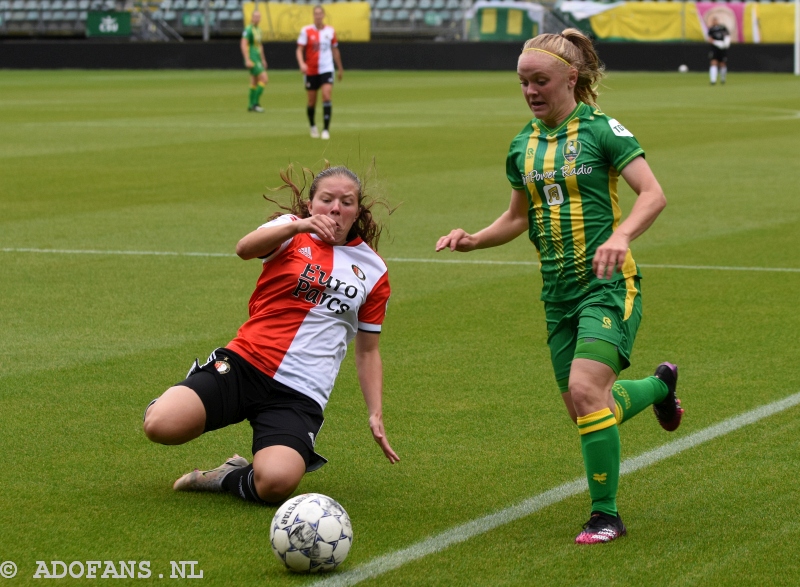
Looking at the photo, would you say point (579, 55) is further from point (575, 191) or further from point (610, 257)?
point (610, 257)

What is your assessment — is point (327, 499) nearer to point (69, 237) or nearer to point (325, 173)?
point (325, 173)

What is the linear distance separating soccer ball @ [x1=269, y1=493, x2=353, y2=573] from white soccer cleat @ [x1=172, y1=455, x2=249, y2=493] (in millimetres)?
865

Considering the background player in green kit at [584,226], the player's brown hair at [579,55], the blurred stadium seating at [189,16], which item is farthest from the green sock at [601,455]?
the blurred stadium seating at [189,16]

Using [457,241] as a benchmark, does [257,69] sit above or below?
below

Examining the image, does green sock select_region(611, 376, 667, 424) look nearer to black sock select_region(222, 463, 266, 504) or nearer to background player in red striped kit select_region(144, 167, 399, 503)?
background player in red striped kit select_region(144, 167, 399, 503)

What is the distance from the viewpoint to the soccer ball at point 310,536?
4348 millimetres

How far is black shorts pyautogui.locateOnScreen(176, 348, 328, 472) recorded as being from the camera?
521cm

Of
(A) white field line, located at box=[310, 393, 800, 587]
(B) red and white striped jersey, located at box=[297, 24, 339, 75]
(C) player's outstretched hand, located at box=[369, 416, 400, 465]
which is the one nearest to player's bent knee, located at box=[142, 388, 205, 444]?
(C) player's outstretched hand, located at box=[369, 416, 400, 465]

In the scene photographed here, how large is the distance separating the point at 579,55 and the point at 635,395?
133cm

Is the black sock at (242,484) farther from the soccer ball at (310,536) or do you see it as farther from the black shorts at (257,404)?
the soccer ball at (310,536)

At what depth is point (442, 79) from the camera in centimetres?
4388

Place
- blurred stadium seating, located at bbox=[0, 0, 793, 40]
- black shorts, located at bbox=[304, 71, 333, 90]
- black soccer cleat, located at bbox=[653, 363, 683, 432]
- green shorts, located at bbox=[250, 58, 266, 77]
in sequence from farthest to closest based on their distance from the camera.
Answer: blurred stadium seating, located at bbox=[0, 0, 793, 40] → green shorts, located at bbox=[250, 58, 266, 77] → black shorts, located at bbox=[304, 71, 333, 90] → black soccer cleat, located at bbox=[653, 363, 683, 432]

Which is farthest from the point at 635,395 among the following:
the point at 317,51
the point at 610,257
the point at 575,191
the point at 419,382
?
the point at 317,51

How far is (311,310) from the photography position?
17.8ft
